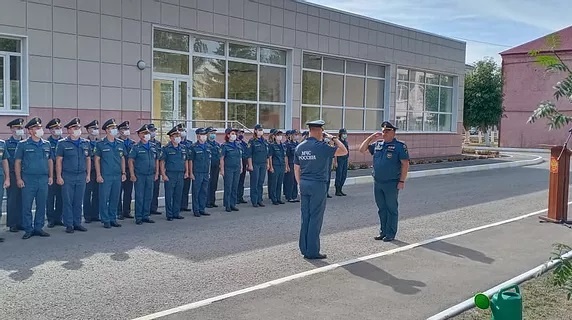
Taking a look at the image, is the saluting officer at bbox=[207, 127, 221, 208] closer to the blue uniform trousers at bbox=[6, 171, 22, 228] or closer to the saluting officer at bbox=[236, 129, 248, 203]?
the saluting officer at bbox=[236, 129, 248, 203]

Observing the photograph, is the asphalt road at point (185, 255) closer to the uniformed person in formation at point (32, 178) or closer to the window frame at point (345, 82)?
the uniformed person in formation at point (32, 178)

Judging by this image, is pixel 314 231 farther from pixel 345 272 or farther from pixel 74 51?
pixel 74 51

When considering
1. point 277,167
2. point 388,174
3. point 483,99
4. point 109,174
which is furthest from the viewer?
point 483,99

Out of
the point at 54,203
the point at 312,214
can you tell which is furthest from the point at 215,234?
the point at 54,203

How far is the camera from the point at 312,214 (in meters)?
7.88

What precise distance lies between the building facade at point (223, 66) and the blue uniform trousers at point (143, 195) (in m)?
4.93

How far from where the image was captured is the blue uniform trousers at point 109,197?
33.2 ft

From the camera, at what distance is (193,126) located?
59.3 feet

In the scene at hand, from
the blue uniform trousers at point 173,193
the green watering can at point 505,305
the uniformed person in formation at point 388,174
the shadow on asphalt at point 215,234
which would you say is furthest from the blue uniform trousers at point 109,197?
the green watering can at point 505,305

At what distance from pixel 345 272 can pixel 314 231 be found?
86 cm

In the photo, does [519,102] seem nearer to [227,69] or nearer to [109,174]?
[227,69]

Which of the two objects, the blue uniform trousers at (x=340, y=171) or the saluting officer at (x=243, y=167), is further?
the blue uniform trousers at (x=340, y=171)

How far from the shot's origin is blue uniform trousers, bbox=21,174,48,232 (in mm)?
9258

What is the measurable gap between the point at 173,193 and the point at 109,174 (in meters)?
1.36
